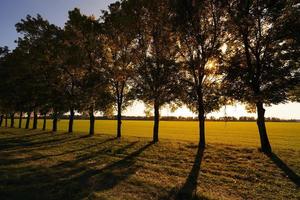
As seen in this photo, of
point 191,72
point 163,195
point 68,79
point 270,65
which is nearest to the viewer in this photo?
point 163,195

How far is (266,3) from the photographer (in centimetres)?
1989

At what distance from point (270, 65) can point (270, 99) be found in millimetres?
2643

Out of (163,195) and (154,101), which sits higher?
(154,101)

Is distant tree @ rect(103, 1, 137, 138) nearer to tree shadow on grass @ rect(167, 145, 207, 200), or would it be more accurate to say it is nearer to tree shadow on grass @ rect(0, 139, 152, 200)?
tree shadow on grass @ rect(0, 139, 152, 200)

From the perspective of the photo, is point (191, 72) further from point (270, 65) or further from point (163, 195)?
point (163, 195)

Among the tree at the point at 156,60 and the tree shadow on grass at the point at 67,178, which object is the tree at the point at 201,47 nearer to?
the tree at the point at 156,60

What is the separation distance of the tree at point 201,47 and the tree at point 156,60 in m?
1.37

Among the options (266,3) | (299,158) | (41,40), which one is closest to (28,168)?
(299,158)

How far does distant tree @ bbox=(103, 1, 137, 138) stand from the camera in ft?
99.8

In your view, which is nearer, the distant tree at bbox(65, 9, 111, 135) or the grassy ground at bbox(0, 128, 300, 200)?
the grassy ground at bbox(0, 128, 300, 200)

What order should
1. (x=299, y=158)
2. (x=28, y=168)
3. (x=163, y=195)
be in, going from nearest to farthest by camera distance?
(x=163, y=195) → (x=28, y=168) → (x=299, y=158)

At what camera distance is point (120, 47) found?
33688 mm

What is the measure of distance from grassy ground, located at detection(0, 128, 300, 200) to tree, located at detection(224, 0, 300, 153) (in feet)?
15.0

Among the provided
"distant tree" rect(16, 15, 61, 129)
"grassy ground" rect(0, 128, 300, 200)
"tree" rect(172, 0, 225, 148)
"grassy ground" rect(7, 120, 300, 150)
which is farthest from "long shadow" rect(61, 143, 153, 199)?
"distant tree" rect(16, 15, 61, 129)
